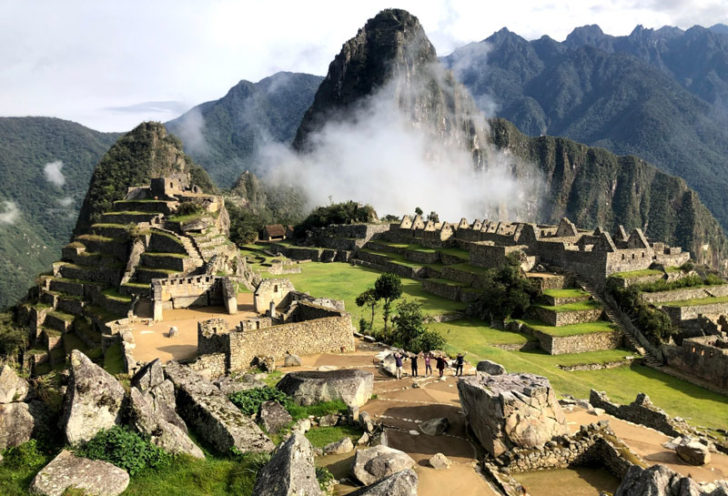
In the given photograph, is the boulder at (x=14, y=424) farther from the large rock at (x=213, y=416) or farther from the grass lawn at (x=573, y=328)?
the grass lawn at (x=573, y=328)

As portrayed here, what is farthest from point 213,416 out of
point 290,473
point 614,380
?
point 614,380

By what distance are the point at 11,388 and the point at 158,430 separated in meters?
2.29

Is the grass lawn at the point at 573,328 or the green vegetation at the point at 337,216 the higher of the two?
the green vegetation at the point at 337,216

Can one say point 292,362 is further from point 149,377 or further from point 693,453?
point 693,453

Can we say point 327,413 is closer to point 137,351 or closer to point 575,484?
point 575,484

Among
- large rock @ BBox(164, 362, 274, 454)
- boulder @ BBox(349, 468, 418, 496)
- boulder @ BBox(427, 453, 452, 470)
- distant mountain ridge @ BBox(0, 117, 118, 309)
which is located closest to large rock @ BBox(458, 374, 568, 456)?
boulder @ BBox(427, 453, 452, 470)

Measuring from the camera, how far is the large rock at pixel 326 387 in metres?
11.3

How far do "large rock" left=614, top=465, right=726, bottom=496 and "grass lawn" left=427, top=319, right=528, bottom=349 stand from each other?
63.3 feet

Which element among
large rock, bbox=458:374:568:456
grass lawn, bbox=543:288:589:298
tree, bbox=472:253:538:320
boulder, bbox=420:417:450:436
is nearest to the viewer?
large rock, bbox=458:374:568:456

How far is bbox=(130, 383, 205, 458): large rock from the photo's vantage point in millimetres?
7988

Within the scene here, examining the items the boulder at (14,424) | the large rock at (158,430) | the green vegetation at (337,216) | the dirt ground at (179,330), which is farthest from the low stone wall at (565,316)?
the green vegetation at (337,216)

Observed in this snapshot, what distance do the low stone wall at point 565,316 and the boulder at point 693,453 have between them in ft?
65.7

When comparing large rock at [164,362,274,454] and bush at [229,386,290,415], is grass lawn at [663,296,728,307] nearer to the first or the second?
bush at [229,386,290,415]

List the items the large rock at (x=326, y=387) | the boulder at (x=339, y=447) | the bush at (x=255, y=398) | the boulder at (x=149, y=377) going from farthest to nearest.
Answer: the large rock at (x=326, y=387) < the bush at (x=255, y=398) < the boulder at (x=149, y=377) < the boulder at (x=339, y=447)
